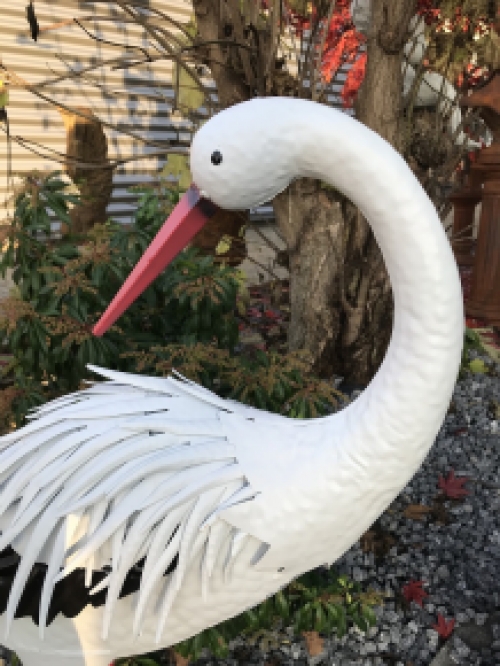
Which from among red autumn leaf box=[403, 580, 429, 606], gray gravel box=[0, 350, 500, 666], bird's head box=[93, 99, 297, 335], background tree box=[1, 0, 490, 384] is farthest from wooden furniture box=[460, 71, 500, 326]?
bird's head box=[93, 99, 297, 335]

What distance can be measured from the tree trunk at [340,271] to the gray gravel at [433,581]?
0.51 m

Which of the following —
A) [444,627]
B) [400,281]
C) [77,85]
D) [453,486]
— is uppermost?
[77,85]

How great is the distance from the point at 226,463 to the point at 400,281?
411 mm

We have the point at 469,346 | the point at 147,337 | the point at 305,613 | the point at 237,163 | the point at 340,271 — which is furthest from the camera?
the point at 469,346

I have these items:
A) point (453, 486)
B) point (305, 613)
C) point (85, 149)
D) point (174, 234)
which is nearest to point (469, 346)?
point (453, 486)

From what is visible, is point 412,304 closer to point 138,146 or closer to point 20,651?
point 20,651

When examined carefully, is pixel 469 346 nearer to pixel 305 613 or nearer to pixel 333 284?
pixel 333 284

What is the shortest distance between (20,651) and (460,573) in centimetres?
121

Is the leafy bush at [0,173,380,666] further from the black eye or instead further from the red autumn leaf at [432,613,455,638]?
the black eye

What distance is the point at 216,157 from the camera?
34.0 inches

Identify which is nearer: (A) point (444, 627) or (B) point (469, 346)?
(A) point (444, 627)

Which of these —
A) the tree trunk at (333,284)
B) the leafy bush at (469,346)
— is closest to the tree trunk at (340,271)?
the tree trunk at (333,284)

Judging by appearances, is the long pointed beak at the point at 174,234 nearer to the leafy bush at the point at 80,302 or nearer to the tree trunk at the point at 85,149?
the leafy bush at the point at 80,302

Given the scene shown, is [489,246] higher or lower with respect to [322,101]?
lower
